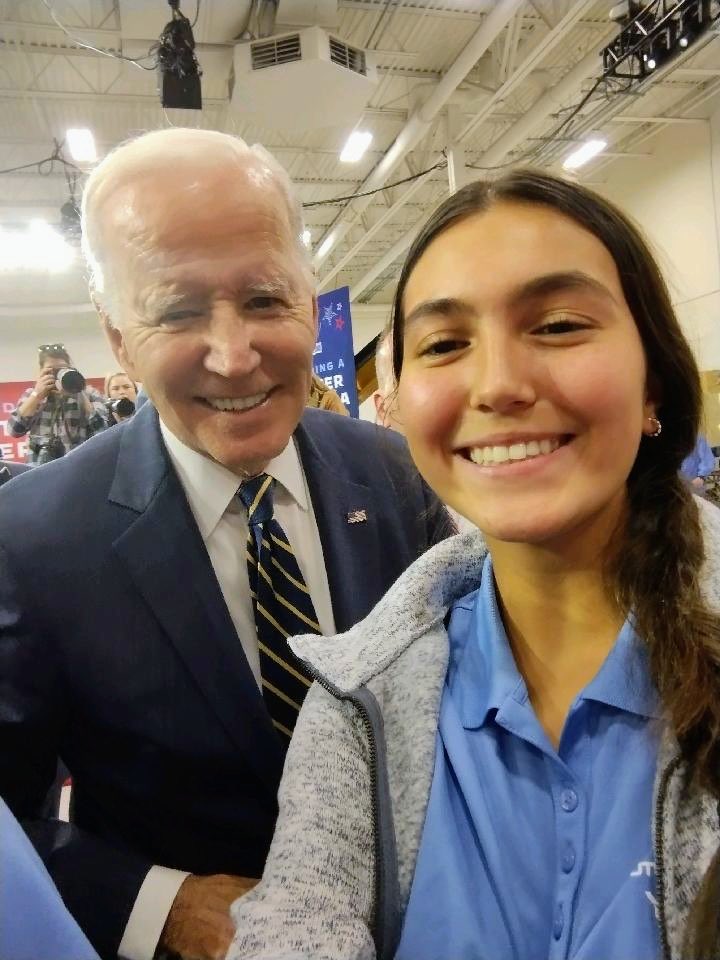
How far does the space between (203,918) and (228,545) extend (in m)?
0.62

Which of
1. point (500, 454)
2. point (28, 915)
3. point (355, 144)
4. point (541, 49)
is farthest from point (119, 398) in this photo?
point (355, 144)

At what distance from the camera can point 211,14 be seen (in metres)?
4.95

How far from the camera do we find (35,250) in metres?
9.34

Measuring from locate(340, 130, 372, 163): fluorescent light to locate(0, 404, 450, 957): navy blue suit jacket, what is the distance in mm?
6562

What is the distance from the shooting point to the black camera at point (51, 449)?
2959 millimetres

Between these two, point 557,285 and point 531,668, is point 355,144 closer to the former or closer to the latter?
point 557,285

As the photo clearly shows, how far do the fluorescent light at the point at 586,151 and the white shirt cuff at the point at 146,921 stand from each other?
27.3 feet

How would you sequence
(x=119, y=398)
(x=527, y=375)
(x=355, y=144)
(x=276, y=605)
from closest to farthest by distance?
(x=527, y=375) < (x=276, y=605) < (x=119, y=398) < (x=355, y=144)

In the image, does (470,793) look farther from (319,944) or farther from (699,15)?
(699,15)

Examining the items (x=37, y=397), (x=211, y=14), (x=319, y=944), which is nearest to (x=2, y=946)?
(x=319, y=944)

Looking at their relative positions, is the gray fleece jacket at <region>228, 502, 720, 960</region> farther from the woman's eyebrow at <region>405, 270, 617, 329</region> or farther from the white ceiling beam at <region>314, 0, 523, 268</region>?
the white ceiling beam at <region>314, 0, 523, 268</region>

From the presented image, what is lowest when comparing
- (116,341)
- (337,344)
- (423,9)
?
(116,341)

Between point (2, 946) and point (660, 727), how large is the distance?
730 millimetres

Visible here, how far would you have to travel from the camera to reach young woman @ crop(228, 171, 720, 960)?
0.79 metres
